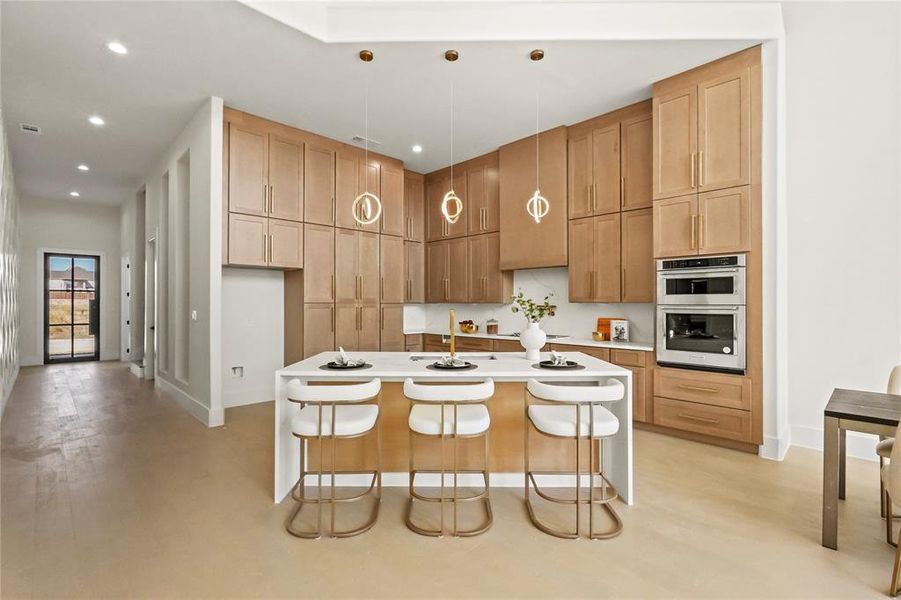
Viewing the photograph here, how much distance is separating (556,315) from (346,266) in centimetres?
280

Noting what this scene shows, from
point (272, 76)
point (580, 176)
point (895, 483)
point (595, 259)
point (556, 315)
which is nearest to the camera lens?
point (895, 483)

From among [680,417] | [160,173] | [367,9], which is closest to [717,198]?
[680,417]

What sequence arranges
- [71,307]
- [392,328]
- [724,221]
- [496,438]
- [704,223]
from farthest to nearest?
[71,307]
[392,328]
[704,223]
[724,221]
[496,438]

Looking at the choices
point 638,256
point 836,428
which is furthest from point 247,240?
point 836,428

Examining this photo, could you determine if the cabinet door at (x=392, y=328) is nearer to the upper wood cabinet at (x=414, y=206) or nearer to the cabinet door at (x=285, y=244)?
the upper wood cabinet at (x=414, y=206)

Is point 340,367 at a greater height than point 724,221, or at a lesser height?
lesser

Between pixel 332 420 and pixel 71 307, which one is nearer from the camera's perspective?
pixel 332 420

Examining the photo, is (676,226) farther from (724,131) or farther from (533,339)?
(533,339)

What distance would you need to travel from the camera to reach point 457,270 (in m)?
6.23

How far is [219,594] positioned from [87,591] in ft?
1.96

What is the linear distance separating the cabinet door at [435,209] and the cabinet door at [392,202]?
613 millimetres

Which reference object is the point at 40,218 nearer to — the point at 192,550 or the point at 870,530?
the point at 192,550

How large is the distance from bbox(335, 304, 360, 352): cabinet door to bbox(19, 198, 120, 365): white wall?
6.90m

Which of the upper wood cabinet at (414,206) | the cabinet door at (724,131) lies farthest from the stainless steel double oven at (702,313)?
the upper wood cabinet at (414,206)
